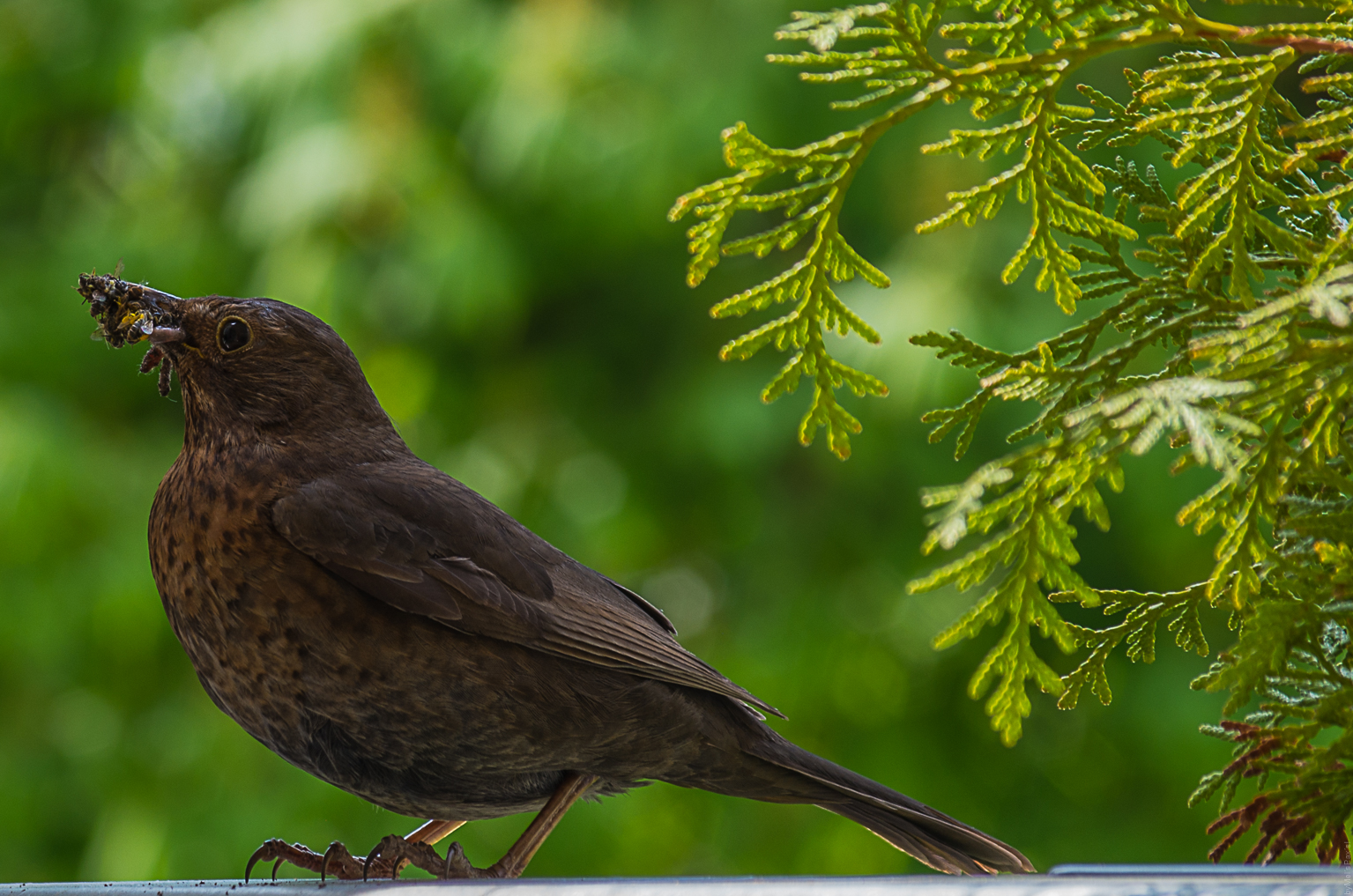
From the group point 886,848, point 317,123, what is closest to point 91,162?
point 317,123

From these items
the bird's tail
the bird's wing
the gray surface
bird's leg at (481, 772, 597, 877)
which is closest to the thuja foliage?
the gray surface

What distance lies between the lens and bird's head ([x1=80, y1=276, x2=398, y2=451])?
2.01m

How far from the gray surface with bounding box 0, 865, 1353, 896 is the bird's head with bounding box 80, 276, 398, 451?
1.05 meters

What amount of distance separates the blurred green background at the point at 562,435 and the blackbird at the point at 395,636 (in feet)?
9.84

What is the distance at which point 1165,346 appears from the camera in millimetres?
1565

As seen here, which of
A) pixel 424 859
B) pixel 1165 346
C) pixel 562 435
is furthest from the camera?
pixel 562 435

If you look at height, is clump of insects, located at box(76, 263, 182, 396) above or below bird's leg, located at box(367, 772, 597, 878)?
above

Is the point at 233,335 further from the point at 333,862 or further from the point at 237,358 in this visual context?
the point at 333,862

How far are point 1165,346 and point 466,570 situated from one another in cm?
105

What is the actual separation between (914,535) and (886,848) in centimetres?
147

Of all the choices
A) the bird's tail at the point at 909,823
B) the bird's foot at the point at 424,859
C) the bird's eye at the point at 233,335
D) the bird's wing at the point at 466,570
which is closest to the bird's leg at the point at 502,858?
the bird's foot at the point at 424,859

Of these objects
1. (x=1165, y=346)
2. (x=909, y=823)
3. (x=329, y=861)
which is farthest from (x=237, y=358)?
(x=1165, y=346)

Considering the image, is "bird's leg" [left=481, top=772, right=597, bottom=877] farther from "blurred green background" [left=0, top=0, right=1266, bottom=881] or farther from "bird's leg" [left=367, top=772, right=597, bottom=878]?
"blurred green background" [left=0, top=0, right=1266, bottom=881]

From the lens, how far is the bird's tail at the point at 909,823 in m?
1.82
